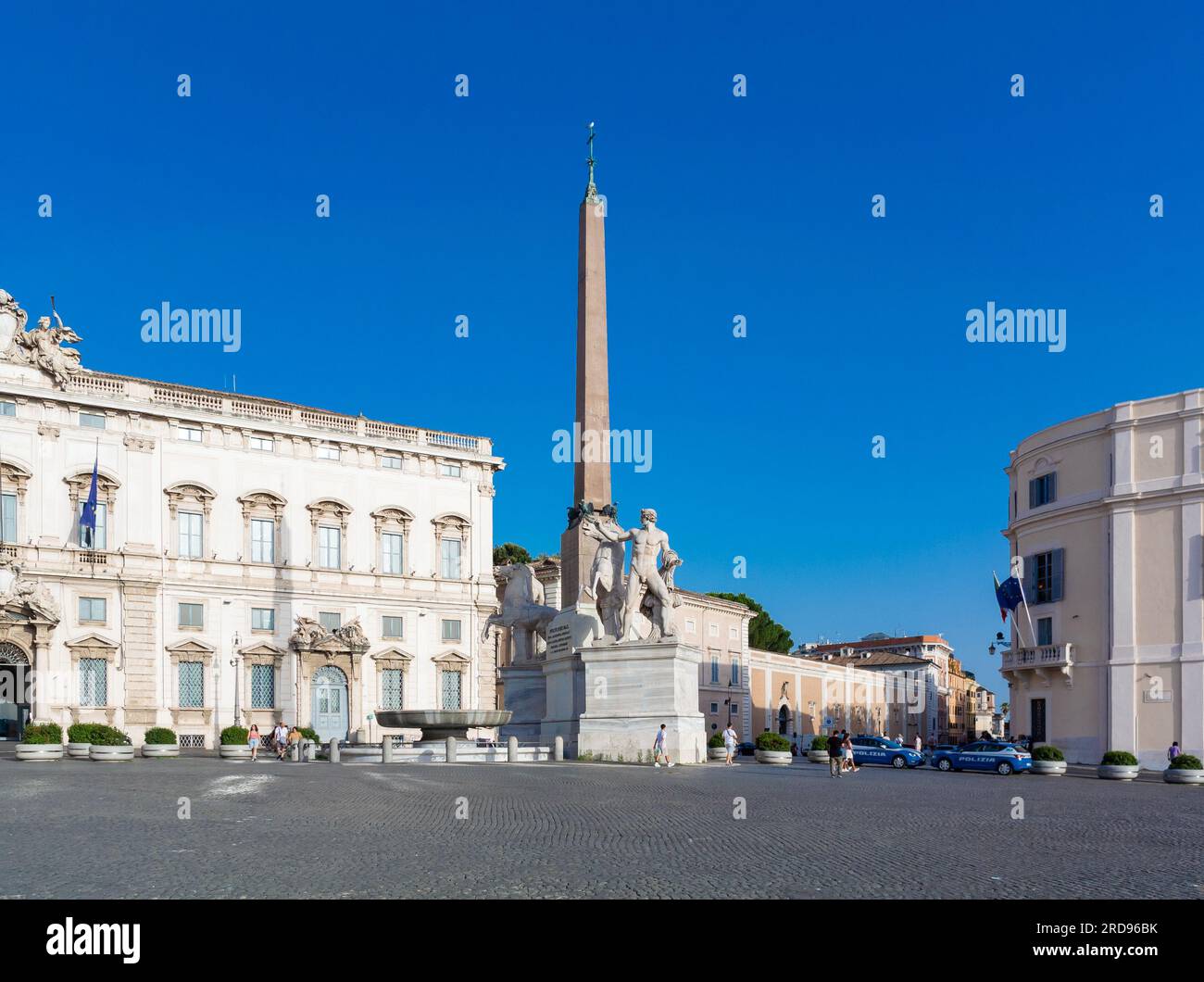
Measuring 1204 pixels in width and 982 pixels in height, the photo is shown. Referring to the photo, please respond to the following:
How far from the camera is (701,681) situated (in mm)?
65438

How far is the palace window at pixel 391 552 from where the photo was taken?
54.0m

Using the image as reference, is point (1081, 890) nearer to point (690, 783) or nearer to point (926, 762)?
point (690, 783)

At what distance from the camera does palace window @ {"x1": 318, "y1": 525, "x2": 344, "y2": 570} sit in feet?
172

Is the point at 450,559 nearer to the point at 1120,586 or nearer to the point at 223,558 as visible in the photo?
the point at 223,558

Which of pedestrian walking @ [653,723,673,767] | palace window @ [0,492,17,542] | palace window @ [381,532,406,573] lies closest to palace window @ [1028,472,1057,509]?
pedestrian walking @ [653,723,673,767]

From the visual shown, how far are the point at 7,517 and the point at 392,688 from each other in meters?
16.6

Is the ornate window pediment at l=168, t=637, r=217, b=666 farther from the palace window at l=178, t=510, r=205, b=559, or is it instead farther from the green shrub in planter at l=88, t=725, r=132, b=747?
the green shrub in planter at l=88, t=725, r=132, b=747

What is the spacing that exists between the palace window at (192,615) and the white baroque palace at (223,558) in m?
0.08

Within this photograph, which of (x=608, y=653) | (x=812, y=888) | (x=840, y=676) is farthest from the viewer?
(x=840, y=676)

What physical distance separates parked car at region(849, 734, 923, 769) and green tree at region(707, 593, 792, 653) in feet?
151

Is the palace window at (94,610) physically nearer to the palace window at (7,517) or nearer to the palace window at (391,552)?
the palace window at (7,517)
